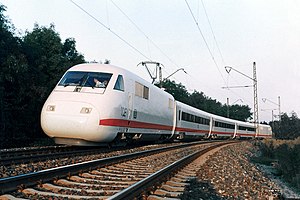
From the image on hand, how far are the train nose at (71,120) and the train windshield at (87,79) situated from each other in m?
1.31

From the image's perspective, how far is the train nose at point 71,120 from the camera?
10812mm

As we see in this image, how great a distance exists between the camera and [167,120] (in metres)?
20.8

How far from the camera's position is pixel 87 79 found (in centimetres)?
1245

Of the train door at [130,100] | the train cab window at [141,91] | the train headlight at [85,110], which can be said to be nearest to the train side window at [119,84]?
the train door at [130,100]

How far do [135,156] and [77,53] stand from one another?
24.9m

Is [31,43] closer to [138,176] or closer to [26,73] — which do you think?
[26,73]

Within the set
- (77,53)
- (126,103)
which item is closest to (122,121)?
(126,103)

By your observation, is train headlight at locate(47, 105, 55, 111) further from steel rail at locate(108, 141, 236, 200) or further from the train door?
steel rail at locate(108, 141, 236, 200)

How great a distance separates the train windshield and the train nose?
1313 mm

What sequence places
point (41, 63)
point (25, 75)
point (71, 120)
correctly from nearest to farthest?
1. point (71, 120)
2. point (25, 75)
3. point (41, 63)

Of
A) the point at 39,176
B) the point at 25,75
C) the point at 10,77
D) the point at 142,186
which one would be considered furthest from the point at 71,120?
the point at 25,75

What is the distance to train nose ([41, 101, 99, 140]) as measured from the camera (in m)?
10.8

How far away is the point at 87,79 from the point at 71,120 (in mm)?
2150

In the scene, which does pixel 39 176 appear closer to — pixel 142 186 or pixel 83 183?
pixel 83 183
